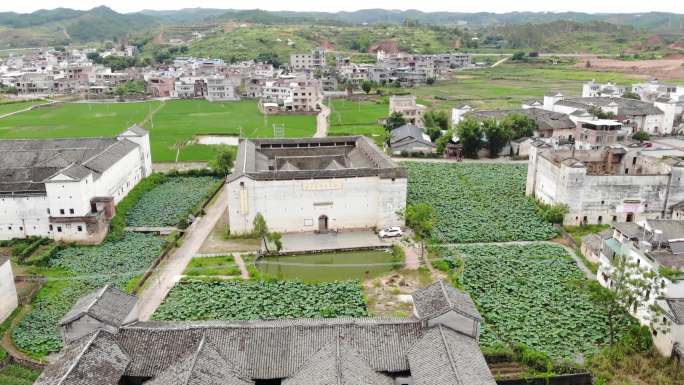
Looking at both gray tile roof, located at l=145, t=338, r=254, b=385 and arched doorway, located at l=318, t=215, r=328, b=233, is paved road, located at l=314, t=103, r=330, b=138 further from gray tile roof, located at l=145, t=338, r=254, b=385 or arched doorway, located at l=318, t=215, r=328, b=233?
gray tile roof, located at l=145, t=338, r=254, b=385

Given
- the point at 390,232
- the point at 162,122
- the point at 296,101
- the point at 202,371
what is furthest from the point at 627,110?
the point at 202,371

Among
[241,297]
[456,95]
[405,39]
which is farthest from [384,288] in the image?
[405,39]

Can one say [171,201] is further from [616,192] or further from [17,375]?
[616,192]

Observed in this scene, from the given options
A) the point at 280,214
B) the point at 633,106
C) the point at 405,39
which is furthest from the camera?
the point at 405,39

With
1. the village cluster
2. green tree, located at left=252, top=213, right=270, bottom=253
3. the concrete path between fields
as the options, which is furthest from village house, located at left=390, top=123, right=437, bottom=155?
green tree, located at left=252, top=213, right=270, bottom=253

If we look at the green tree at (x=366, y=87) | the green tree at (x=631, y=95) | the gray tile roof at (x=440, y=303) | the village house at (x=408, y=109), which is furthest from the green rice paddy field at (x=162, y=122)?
the green tree at (x=631, y=95)

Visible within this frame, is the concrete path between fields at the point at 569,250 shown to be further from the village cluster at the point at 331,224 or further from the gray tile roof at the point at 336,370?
the gray tile roof at the point at 336,370

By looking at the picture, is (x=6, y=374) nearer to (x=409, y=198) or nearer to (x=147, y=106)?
(x=409, y=198)
